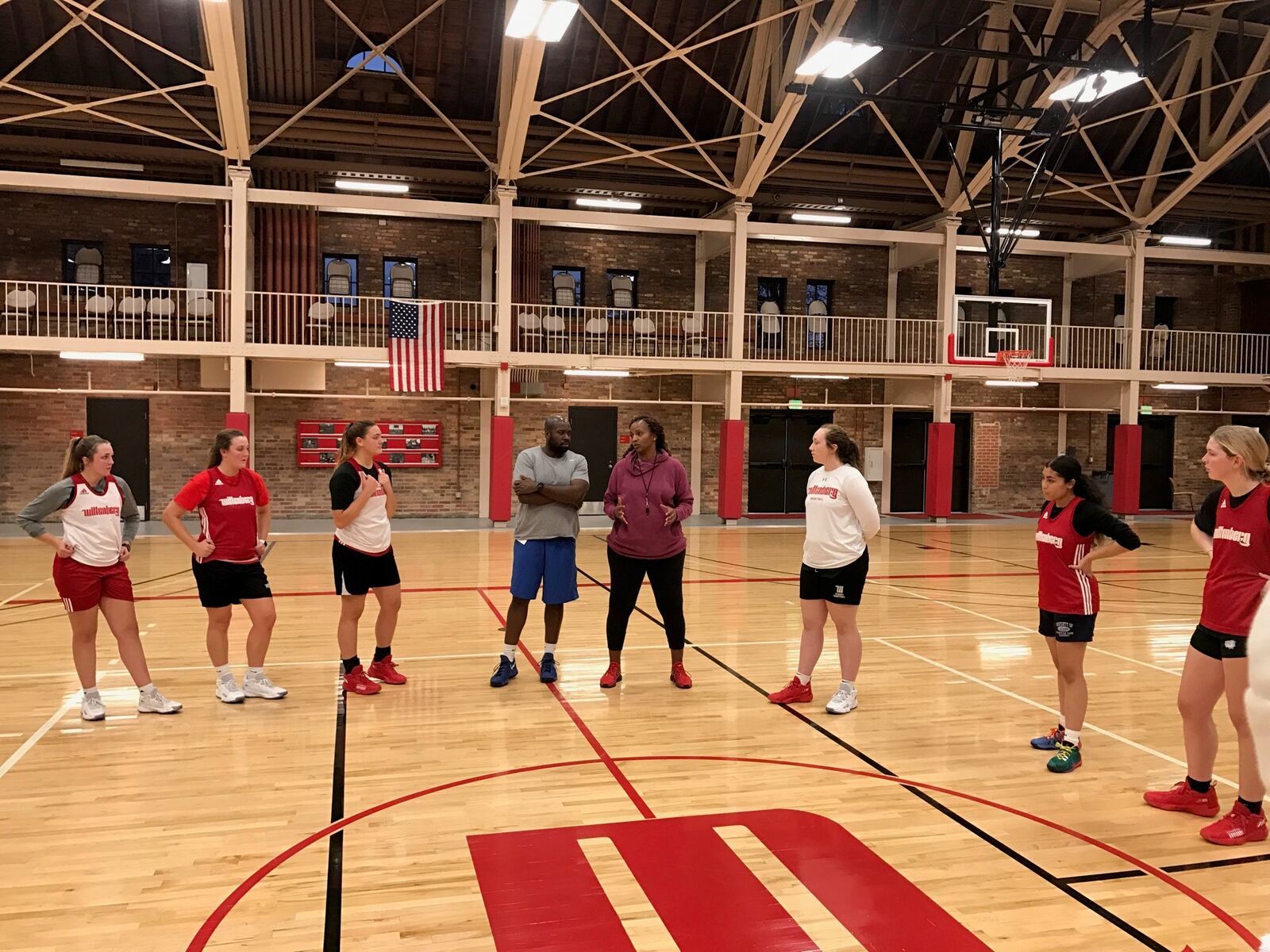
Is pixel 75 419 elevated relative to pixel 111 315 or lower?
lower

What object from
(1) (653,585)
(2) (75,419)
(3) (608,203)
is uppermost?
(3) (608,203)

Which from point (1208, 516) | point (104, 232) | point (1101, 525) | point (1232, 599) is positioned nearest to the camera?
point (1232, 599)

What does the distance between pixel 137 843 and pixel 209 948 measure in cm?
100

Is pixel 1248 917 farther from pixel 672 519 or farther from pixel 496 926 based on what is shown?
pixel 672 519

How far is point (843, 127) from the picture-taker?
1805 cm

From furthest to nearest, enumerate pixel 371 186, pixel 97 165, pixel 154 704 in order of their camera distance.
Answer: pixel 371 186 < pixel 97 165 < pixel 154 704

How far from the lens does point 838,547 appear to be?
17.1 feet

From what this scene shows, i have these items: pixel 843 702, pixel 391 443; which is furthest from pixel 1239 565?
pixel 391 443

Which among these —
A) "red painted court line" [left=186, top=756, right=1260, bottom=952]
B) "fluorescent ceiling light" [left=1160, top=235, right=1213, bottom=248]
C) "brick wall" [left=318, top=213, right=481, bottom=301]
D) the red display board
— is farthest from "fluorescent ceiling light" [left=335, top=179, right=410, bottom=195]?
"fluorescent ceiling light" [left=1160, top=235, right=1213, bottom=248]

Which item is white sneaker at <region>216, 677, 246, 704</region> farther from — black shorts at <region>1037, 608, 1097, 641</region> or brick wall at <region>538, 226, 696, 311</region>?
brick wall at <region>538, 226, 696, 311</region>

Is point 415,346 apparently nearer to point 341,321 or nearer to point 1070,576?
point 341,321

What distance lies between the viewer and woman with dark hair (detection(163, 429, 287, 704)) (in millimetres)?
5109

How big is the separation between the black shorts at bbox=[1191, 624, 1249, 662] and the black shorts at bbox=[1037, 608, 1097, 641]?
633mm

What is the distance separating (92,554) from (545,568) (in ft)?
8.13
